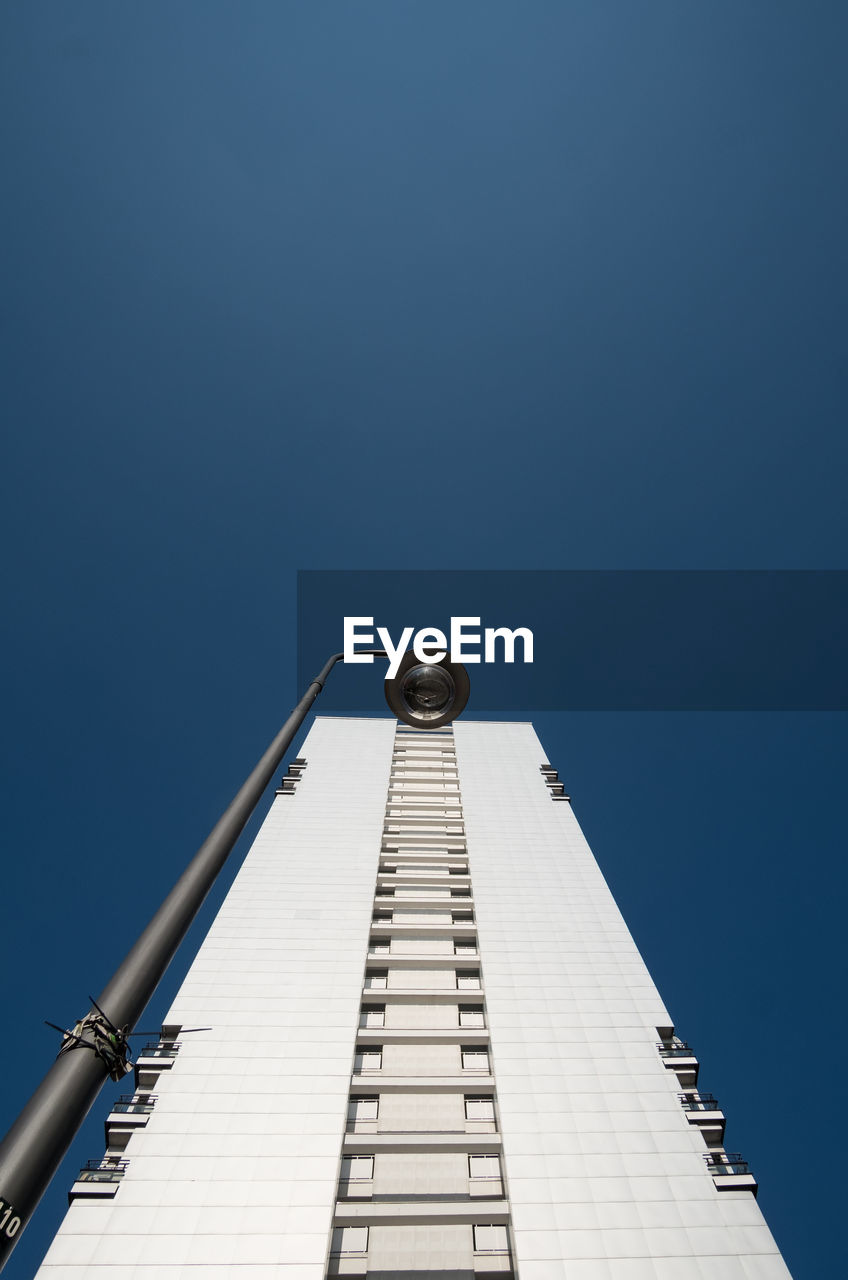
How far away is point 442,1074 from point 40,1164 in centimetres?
2886

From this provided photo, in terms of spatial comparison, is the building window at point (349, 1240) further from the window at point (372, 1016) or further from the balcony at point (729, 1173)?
the balcony at point (729, 1173)

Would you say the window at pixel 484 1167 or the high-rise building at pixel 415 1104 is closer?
the high-rise building at pixel 415 1104

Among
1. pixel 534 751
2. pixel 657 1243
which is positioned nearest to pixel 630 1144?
pixel 657 1243

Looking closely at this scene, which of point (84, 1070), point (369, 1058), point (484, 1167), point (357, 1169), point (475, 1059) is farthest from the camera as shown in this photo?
point (475, 1059)

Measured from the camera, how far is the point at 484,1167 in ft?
75.8

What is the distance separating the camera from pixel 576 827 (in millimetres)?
43688

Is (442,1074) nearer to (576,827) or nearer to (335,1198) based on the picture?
(335,1198)

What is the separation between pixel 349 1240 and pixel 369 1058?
7.08 meters

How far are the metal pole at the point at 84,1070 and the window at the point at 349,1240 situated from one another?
922 inches

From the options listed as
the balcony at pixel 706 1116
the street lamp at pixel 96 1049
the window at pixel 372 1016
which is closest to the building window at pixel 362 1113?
the window at pixel 372 1016

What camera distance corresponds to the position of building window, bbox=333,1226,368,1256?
20359 mm

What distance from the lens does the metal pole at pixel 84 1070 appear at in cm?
285

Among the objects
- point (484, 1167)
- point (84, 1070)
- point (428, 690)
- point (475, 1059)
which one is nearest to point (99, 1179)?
point (484, 1167)

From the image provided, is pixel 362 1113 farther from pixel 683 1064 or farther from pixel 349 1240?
pixel 683 1064
